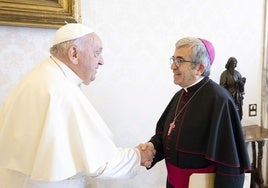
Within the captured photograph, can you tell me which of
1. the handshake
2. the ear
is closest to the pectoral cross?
the handshake

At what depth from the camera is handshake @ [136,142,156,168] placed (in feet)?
5.10

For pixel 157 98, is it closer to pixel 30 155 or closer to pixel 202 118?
pixel 202 118

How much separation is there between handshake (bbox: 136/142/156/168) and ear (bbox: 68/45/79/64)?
1.96 ft

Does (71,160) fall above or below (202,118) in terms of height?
below

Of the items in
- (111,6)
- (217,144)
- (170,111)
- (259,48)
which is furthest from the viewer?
(259,48)

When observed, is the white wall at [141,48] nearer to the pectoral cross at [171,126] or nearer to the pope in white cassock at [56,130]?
the pope in white cassock at [56,130]

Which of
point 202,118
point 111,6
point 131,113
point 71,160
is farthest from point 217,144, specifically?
point 111,6

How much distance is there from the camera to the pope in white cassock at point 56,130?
1151mm

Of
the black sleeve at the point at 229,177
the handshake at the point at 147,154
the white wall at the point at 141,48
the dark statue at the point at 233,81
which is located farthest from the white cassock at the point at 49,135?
the dark statue at the point at 233,81

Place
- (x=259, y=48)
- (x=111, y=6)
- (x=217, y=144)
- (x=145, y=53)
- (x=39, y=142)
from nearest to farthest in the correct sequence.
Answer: (x=39, y=142)
(x=217, y=144)
(x=111, y=6)
(x=145, y=53)
(x=259, y=48)

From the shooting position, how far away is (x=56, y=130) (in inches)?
45.8

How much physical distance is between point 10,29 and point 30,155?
91 centimetres

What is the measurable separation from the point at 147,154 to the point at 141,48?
884mm

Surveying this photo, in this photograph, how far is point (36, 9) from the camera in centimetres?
171
